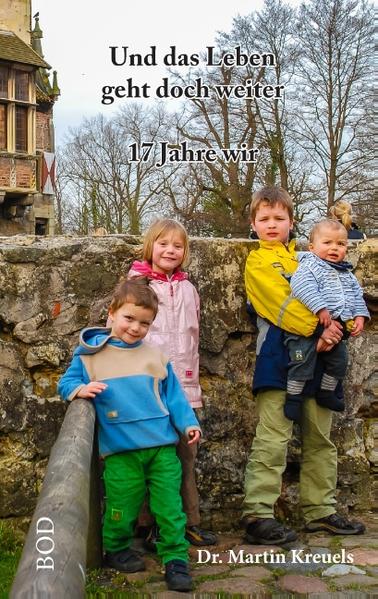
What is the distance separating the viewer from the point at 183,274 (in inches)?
136

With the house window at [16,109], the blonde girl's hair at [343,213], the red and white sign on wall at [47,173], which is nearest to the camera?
the blonde girl's hair at [343,213]

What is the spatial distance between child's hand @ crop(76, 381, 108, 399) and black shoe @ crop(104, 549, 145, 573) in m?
0.64

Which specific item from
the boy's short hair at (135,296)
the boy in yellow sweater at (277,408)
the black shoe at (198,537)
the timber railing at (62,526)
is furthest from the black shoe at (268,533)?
the timber railing at (62,526)

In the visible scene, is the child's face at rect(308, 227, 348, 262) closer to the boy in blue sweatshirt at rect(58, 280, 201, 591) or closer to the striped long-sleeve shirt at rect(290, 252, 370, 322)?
the striped long-sleeve shirt at rect(290, 252, 370, 322)

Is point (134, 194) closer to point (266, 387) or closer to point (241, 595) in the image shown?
point (266, 387)

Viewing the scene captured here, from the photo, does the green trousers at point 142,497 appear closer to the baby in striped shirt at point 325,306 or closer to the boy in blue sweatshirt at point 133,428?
the boy in blue sweatshirt at point 133,428

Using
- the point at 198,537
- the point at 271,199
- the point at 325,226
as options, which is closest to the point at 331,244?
the point at 325,226

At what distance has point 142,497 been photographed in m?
2.99

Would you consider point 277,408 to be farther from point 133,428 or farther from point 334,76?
point 334,76

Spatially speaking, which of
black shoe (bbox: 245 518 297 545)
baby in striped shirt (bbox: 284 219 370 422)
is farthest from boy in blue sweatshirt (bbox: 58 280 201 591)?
baby in striped shirt (bbox: 284 219 370 422)

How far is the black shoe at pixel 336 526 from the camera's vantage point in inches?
136

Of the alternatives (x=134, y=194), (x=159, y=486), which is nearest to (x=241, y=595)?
(x=159, y=486)

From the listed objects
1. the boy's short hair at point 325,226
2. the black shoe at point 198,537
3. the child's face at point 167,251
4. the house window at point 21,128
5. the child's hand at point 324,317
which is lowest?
the black shoe at point 198,537

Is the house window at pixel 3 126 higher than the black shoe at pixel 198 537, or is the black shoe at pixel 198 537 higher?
the house window at pixel 3 126
